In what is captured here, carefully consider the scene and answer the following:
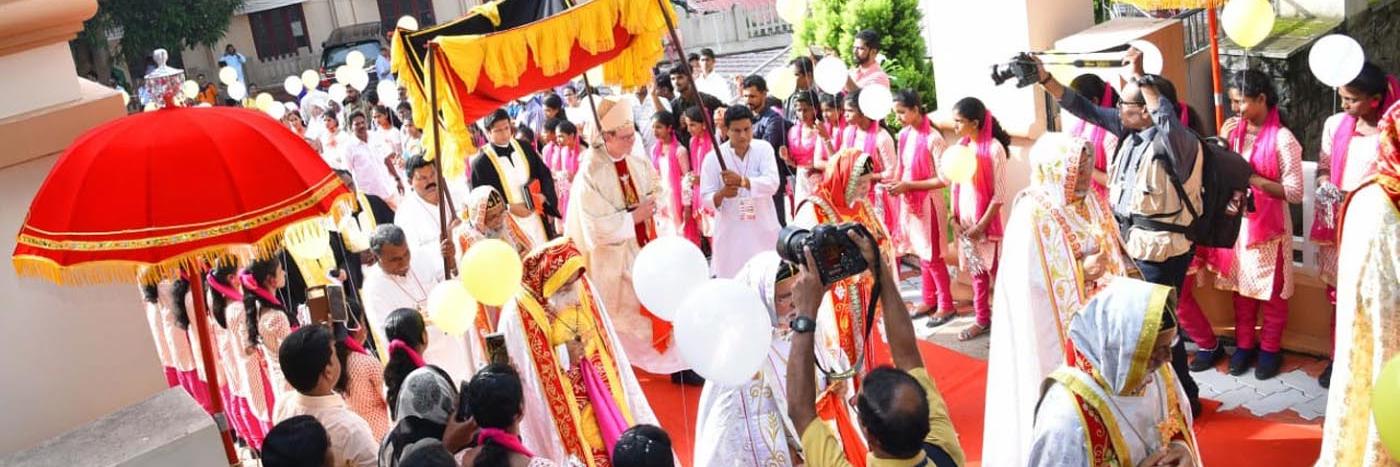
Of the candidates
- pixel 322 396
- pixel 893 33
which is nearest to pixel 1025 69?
pixel 322 396

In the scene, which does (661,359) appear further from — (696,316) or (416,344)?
(696,316)

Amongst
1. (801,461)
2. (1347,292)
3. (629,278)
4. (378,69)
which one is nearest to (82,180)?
(801,461)

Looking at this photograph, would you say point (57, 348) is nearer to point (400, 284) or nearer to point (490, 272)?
point (490, 272)

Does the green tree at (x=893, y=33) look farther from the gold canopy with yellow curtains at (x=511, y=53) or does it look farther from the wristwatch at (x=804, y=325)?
the wristwatch at (x=804, y=325)

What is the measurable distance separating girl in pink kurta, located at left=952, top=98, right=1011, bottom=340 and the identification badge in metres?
1.14

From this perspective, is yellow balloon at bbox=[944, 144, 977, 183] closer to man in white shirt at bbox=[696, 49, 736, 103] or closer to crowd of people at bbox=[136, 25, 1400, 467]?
crowd of people at bbox=[136, 25, 1400, 467]

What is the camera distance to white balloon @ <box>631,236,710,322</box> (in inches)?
174

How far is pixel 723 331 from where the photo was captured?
139 inches

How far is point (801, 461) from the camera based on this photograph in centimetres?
420

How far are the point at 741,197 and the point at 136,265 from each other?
14.2 ft

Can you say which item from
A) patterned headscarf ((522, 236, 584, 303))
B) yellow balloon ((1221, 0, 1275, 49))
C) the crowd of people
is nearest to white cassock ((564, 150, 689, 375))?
the crowd of people

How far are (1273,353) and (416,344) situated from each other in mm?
4051

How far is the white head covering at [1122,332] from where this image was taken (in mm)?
3088

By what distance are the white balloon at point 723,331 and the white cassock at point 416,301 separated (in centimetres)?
221
